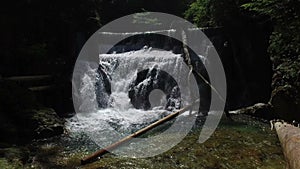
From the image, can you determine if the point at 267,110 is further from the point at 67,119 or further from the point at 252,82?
the point at 67,119

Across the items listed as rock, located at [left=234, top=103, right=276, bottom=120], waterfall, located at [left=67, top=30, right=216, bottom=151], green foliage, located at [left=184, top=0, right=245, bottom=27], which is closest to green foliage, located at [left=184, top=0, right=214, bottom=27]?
green foliage, located at [left=184, top=0, right=245, bottom=27]

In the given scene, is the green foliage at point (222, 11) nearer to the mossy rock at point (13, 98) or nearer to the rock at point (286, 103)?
the rock at point (286, 103)

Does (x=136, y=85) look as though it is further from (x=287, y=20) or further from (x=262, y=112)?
(x=287, y=20)

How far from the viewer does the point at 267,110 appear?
33.7 ft

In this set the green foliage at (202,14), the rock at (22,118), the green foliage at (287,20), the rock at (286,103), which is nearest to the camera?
the green foliage at (287,20)

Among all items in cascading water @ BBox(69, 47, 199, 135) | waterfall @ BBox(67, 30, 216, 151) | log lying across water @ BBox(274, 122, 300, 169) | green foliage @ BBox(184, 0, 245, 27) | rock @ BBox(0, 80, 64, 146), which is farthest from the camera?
green foliage @ BBox(184, 0, 245, 27)

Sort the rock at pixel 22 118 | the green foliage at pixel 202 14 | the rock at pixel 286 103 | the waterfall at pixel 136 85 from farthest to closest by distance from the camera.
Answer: the green foliage at pixel 202 14
the waterfall at pixel 136 85
the rock at pixel 286 103
the rock at pixel 22 118

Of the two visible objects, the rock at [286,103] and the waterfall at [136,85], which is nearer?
the rock at [286,103]

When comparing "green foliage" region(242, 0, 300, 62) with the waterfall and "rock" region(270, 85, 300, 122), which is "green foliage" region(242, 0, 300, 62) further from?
the waterfall

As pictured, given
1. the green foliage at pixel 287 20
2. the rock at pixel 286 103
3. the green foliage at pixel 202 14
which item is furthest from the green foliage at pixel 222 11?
the green foliage at pixel 287 20

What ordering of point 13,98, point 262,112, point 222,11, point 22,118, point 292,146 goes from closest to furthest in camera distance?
point 292,146 < point 22,118 < point 13,98 < point 262,112 < point 222,11

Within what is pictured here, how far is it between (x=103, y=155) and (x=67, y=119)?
4822mm

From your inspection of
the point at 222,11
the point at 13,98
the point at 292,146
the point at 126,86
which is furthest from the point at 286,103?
the point at 13,98

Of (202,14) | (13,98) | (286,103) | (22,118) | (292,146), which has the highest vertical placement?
(202,14)
